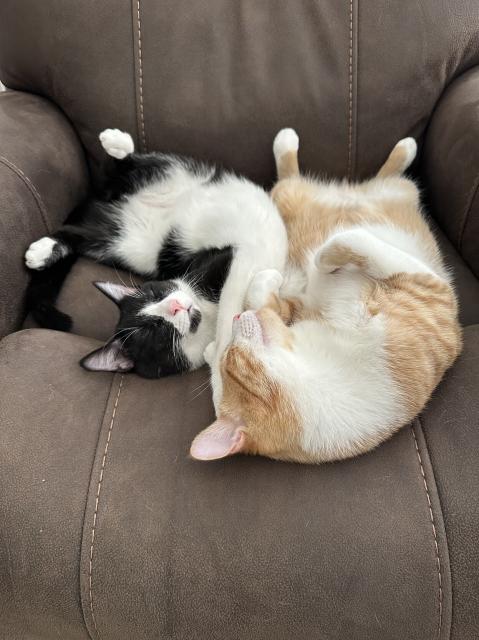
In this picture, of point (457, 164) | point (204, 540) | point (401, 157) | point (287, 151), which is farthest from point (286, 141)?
point (204, 540)

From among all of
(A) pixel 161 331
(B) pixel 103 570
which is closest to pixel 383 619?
(B) pixel 103 570

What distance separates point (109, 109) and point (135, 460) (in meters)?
1.12

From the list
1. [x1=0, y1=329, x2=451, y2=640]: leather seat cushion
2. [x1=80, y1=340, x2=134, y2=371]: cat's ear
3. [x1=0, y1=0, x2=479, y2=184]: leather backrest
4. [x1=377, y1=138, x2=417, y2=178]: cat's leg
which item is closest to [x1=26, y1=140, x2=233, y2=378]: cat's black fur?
[x1=80, y1=340, x2=134, y2=371]: cat's ear

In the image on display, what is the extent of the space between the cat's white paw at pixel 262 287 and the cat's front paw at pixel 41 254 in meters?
0.59

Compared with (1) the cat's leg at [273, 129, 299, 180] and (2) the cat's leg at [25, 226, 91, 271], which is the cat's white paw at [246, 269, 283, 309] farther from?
(2) the cat's leg at [25, 226, 91, 271]

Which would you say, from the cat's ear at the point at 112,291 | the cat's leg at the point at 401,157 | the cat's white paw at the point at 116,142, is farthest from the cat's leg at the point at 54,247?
the cat's leg at the point at 401,157

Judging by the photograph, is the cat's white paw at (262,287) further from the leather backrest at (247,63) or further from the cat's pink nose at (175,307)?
the leather backrest at (247,63)

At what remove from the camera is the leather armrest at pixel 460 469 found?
80 cm

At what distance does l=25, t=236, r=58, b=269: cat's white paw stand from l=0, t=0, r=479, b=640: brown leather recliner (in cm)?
4

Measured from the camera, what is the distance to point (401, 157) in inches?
56.8

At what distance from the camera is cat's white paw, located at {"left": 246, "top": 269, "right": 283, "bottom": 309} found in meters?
1.23

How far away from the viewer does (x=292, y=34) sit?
4.54 feet

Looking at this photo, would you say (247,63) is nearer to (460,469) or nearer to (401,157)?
(401,157)

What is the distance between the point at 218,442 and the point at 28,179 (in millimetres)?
958
